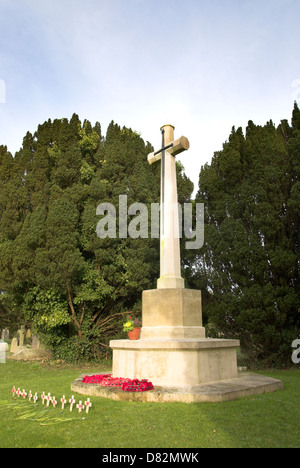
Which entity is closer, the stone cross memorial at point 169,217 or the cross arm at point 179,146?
the stone cross memorial at point 169,217

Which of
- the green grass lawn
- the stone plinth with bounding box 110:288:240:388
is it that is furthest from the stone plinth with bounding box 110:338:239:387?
the green grass lawn

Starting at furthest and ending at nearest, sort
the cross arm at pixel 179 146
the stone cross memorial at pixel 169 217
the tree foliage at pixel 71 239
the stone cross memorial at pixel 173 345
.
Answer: the tree foliage at pixel 71 239
the cross arm at pixel 179 146
the stone cross memorial at pixel 169 217
the stone cross memorial at pixel 173 345

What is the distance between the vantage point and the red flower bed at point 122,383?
6.48 metres

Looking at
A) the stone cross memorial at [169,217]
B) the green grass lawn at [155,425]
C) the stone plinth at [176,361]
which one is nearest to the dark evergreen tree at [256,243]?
the stone cross memorial at [169,217]

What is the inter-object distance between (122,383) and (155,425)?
2479 mm

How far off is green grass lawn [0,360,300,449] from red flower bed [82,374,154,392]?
438 millimetres

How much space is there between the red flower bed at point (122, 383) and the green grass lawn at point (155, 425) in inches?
17.2

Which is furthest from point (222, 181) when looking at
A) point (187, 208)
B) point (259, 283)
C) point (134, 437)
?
point (134, 437)

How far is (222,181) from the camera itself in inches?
589

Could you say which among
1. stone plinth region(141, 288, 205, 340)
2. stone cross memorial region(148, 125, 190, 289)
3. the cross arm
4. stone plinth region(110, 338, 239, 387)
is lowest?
stone plinth region(110, 338, 239, 387)

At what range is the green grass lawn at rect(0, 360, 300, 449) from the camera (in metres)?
4.11

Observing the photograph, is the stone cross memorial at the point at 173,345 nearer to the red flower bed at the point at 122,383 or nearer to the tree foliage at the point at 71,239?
the red flower bed at the point at 122,383

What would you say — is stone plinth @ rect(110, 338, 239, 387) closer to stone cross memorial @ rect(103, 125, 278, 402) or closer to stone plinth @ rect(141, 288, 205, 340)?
stone cross memorial @ rect(103, 125, 278, 402)

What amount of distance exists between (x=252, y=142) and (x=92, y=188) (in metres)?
7.17
